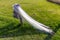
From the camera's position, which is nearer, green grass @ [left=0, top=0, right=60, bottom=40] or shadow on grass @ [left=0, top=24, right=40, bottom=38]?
green grass @ [left=0, top=0, right=60, bottom=40]

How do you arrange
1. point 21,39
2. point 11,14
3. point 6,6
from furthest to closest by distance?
point 6,6 → point 11,14 → point 21,39

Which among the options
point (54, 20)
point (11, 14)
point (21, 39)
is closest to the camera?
point (21, 39)

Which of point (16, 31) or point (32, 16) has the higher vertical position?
point (32, 16)

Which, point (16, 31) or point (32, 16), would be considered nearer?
point (16, 31)

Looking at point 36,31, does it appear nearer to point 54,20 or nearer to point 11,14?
point 54,20

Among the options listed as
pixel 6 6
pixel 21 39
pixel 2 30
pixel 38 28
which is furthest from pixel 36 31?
pixel 6 6
